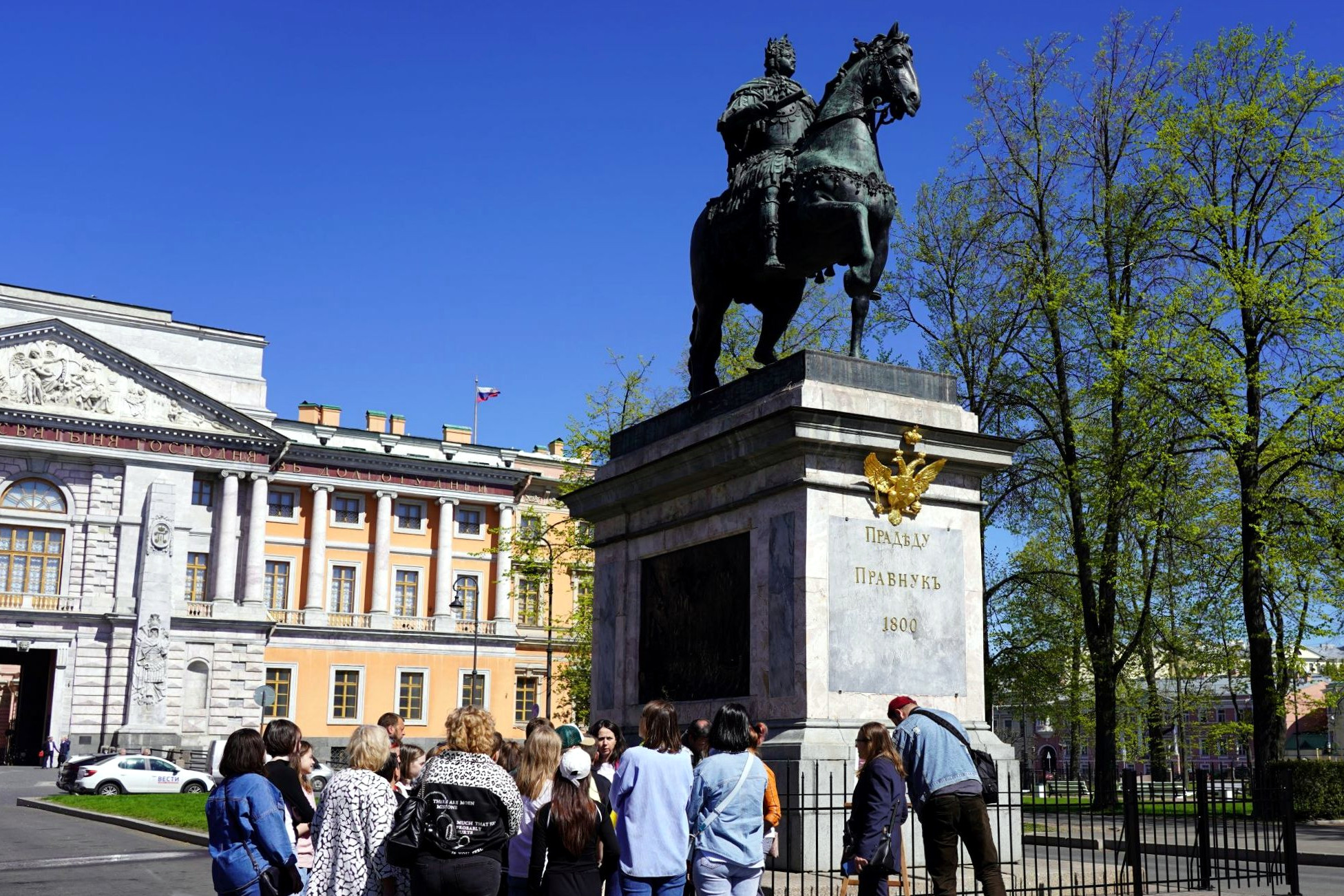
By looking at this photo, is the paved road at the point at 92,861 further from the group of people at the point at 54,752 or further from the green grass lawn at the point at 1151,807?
the group of people at the point at 54,752

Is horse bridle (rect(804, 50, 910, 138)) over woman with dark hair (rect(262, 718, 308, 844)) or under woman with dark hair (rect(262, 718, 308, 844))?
over

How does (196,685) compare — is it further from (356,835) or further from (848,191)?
(356,835)

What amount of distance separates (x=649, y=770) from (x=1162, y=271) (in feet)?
84.8

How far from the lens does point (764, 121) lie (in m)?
13.4

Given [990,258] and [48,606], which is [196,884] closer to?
[990,258]

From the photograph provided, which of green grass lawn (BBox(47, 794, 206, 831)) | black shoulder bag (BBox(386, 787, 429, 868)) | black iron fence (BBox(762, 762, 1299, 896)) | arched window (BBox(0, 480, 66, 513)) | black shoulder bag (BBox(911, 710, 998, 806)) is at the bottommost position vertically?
green grass lawn (BBox(47, 794, 206, 831))

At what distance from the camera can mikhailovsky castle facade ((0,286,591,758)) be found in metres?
60.4

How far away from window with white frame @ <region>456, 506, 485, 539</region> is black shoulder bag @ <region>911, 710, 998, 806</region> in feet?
233

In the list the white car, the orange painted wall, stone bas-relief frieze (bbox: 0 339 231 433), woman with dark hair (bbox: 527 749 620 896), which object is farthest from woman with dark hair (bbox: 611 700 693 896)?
the orange painted wall

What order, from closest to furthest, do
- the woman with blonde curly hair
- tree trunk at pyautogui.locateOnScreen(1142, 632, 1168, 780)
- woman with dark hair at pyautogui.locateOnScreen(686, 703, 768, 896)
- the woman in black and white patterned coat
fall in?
the woman with blonde curly hair < the woman in black and white patterned coat < woman with dark hair at pyautogui.locateOnScreen(686, 703, 768, 896) < tree trunk at pyautogui.locateOnScreen(1142, 632, 1168, 780)

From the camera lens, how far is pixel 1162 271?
2984cm

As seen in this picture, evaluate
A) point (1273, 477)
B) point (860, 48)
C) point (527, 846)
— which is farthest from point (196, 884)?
point (1273, 477)

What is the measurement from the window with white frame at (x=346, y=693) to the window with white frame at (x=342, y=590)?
3.59 meters

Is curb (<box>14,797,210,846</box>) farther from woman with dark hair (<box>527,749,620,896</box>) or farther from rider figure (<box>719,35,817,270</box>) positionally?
woman with dark hair (<box>527,749,620,896</box>)
